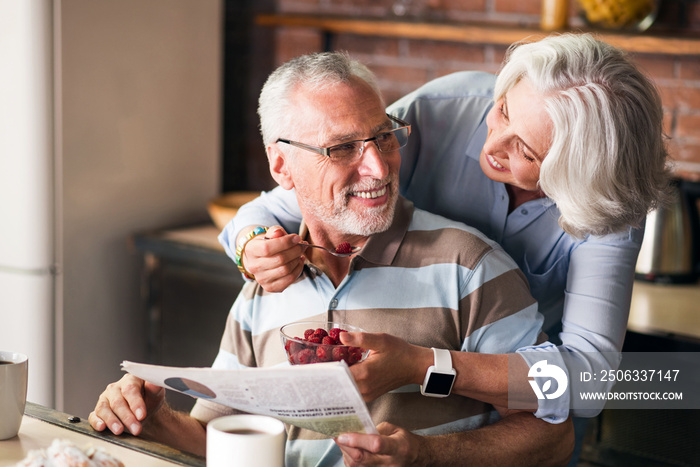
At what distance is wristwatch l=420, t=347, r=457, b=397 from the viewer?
134 centimetres

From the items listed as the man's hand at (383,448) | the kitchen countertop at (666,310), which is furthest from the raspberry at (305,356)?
the kitchen countertop at (666,310)

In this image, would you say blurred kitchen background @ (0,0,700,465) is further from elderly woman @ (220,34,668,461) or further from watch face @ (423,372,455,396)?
watch face @ (423,372,455,396)

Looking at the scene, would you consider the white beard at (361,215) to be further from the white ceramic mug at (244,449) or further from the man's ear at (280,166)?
the white ceramic mug at (244,449)

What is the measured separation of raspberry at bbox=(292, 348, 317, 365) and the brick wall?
157cm

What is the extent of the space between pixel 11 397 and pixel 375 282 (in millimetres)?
634

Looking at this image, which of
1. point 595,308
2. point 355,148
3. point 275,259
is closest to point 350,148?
point 355,148

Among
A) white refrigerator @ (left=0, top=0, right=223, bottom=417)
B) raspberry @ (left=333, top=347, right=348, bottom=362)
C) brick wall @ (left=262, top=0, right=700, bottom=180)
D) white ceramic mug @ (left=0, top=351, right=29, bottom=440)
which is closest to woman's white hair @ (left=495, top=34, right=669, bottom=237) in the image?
raspberry @ (left=333, top=347, right=348, bottom=362)

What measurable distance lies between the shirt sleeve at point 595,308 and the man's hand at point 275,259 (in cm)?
42

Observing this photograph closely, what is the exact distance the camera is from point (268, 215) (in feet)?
5.72

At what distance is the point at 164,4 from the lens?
8.51ft

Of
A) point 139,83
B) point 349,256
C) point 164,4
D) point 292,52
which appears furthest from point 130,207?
point 349,256

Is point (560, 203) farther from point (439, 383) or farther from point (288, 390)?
point (288, 390)

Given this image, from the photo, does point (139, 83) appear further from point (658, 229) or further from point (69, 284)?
point (658, 229)

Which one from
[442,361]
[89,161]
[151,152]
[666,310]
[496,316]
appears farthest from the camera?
[151,152]
